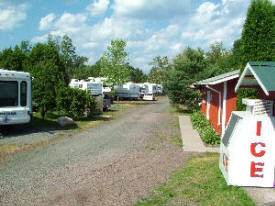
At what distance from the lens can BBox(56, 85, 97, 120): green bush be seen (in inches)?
720

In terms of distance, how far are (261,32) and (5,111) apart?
363 inches

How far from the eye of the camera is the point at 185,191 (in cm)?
623

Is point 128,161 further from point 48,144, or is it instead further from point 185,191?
point 48,144

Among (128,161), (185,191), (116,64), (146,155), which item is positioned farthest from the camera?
(116,64)

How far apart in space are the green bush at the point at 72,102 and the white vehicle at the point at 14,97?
15.5 ft

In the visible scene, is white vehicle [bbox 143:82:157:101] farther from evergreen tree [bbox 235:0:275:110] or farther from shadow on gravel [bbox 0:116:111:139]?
evergreen tree [bbox 235:0:275:110]

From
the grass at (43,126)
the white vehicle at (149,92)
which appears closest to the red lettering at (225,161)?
the grass at (43,126)

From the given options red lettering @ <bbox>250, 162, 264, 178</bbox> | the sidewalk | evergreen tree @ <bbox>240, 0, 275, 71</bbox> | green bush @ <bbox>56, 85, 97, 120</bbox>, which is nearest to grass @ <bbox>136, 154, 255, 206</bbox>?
the sidewalk

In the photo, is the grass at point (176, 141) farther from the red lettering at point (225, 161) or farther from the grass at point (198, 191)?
the red lettering at point (225, 161)

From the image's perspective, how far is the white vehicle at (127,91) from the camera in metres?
46.2

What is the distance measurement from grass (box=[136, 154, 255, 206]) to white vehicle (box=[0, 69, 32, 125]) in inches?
293

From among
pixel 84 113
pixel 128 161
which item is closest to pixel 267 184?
pixel 128 161

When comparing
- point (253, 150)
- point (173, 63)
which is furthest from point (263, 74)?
point (173, 63)

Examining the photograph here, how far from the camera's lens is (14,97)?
1288 centimetres
